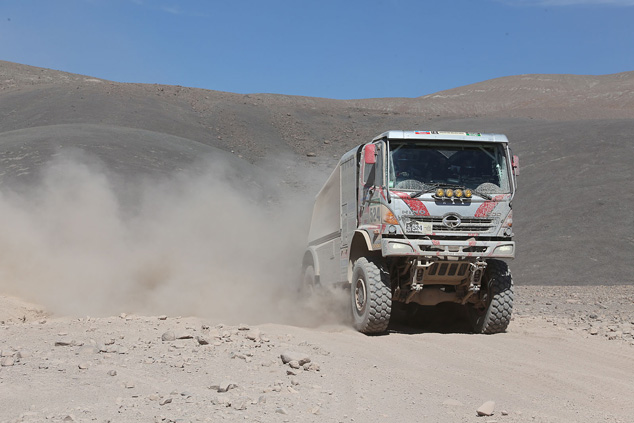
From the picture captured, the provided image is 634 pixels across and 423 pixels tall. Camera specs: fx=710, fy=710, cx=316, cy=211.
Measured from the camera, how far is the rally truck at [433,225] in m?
11.0

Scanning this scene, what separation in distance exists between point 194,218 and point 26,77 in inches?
2830

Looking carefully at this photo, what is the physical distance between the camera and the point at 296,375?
7.60 m

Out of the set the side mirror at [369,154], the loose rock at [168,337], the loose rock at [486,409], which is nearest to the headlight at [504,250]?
the side mirror at [369,154]

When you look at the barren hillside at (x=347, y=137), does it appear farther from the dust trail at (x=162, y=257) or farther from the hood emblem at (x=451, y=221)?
the hood emblem at (x=451, y=221)

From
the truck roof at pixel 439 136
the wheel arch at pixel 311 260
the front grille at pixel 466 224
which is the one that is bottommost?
the wheel arch at pixel 311 260

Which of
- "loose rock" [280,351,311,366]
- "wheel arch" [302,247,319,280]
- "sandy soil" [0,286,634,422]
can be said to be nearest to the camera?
"sandy soil" [0,286,634,422]

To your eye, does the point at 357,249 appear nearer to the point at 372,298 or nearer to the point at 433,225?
the point at 372,298

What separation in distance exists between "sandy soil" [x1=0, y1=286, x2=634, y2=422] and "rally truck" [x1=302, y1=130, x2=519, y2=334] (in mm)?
748

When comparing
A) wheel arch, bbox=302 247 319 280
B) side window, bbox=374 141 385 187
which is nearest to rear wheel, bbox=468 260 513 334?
side window, bbox=374 141 385 187

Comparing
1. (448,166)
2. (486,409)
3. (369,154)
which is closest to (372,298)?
(369,154)

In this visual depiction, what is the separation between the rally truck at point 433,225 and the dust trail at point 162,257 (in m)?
1.70

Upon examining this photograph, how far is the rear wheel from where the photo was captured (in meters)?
11.6

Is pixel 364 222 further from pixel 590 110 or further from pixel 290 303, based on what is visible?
pixel 590 110

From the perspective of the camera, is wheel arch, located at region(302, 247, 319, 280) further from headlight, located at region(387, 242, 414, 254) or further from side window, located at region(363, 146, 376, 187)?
headlight, located at region(387, 242, 414, 254)
